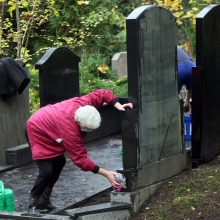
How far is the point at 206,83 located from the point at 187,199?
2.03 meters

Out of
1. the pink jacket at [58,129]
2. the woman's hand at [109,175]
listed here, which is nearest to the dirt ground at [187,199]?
the woman's hand at [109,175]

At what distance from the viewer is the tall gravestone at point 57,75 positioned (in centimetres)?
836

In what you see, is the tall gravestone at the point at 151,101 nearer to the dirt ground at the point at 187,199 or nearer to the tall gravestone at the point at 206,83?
the dirt ground at the point at 187,199

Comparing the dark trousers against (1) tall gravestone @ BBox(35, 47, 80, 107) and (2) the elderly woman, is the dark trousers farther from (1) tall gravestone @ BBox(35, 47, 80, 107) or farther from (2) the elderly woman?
(1) tall gravestone @ BBox(35, 47, 80, 107)

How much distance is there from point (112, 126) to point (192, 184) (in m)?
4.44

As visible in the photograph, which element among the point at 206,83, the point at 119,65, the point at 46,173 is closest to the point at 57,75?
the point at 206,83

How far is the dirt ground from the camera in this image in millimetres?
5637

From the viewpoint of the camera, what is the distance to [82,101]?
605cm

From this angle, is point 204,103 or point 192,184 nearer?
point 192,184

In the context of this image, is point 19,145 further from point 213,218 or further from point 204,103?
point 213,218

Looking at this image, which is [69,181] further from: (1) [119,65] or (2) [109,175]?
(1) [119,65]

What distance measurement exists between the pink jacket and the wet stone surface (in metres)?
0.80

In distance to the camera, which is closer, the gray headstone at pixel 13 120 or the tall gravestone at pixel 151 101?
the tall gravestone at pixel 151 101

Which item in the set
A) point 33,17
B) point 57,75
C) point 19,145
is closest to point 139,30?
point 57,75
